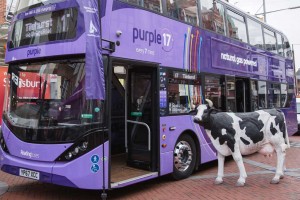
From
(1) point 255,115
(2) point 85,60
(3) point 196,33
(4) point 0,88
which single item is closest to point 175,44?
(3) point 196,33

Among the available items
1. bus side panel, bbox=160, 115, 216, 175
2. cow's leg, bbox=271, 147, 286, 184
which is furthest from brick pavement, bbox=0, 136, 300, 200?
bus side panel, bbox=160, 115, 216, 175

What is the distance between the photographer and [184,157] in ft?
25.9

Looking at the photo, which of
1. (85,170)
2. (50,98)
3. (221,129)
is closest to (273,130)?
(221,129)

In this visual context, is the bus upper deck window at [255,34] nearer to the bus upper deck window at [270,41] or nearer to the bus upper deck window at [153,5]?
the bus upper deck window at [270,41]

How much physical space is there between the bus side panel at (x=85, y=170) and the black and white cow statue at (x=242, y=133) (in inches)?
91.2

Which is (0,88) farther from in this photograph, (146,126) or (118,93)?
(146,126)

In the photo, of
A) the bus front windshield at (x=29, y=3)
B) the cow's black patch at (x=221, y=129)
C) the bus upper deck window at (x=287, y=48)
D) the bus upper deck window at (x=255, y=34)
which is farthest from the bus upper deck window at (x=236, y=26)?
the bus front windshield at (x=29, y=3)

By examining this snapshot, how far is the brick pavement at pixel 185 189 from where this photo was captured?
21.2 ft

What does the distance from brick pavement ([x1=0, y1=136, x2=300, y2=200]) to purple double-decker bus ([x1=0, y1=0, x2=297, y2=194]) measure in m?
0.38

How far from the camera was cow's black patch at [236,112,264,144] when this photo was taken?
726 centimetres

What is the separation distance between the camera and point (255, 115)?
755cm

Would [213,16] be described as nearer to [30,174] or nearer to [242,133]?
[242,133]

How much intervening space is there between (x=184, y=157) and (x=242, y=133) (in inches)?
57.7

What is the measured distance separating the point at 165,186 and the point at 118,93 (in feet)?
9.08
